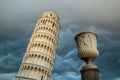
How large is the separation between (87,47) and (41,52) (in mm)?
27630

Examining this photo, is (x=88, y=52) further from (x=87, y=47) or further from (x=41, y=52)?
(x=41, y=52)

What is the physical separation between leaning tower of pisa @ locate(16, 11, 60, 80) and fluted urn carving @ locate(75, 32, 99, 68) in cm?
2588

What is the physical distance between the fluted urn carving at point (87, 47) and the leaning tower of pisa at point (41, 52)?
84.9 feet

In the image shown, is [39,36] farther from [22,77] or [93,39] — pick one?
[93,39]

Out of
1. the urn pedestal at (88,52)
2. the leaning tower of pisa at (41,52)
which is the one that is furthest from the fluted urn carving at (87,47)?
the leaning tower of pisa at (41,52)

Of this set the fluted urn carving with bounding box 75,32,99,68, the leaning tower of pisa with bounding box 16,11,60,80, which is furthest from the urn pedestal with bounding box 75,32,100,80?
the leaning tower of pisa with bounding box 16,11,60,80

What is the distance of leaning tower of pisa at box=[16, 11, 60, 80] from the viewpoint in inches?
1198

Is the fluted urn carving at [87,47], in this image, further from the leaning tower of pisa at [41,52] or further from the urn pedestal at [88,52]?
the leaning tower of pisa at [41,52]

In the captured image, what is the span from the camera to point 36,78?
29781mm

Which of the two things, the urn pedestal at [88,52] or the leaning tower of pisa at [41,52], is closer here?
the urn pedestal at [88,52]

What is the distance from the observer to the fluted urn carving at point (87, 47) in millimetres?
4727

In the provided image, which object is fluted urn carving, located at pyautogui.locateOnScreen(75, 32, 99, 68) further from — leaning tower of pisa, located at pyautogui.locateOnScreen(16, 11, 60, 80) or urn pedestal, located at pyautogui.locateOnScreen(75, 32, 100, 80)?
leaning tower of pisa, located at pyautogui.locateOnScreen(16, 11, 60, 80)

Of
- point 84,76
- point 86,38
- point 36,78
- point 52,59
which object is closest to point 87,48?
point 86,38

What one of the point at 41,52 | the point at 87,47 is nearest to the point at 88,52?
the point at 87,47
